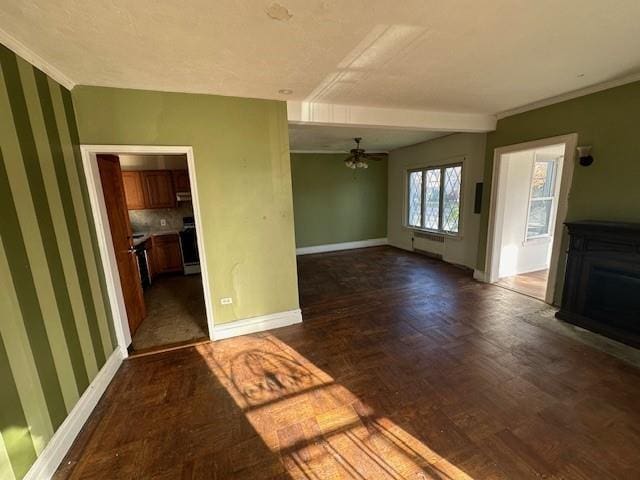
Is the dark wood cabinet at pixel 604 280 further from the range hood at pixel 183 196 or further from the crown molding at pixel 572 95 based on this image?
the range hood at pixel 183 196

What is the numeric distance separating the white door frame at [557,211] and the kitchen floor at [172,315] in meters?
4.39

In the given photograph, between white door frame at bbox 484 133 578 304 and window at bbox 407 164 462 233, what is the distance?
1085 millimetres

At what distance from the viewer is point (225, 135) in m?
2.68

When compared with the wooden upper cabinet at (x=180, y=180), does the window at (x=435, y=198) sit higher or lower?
lower

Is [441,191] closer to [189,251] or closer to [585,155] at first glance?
[585,155]

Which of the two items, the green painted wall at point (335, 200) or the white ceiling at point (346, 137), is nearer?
the white ceiling at point (346, 137)

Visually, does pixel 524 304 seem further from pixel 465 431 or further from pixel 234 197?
pixel 234 197

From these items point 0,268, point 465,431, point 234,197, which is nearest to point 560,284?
point 465,431

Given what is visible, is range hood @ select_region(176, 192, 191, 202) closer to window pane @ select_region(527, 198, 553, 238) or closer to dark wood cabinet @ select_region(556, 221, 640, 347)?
dark wood cabinet @ select_region(556, 221, 640, 347)

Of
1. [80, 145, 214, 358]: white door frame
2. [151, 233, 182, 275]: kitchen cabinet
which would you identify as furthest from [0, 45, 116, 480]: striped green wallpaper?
[151, 233, 182, 275]: kitchen cabinet

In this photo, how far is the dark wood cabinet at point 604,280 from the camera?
8.38 ft

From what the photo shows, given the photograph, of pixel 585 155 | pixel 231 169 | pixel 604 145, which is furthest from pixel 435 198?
→ pixel 231 169

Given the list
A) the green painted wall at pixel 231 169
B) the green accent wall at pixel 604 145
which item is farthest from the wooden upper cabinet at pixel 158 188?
the green accent wall at pixel 604 145

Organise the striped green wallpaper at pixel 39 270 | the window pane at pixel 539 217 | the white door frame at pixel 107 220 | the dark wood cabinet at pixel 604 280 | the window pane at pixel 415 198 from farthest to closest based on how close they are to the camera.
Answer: the window pane at pixel 415 198, the window pane at pixel 539 217, the dark wood cabinet at pixel 604 280, the white door frame at pixel 107 220, the striped green wallpaper at pixel 39 270
